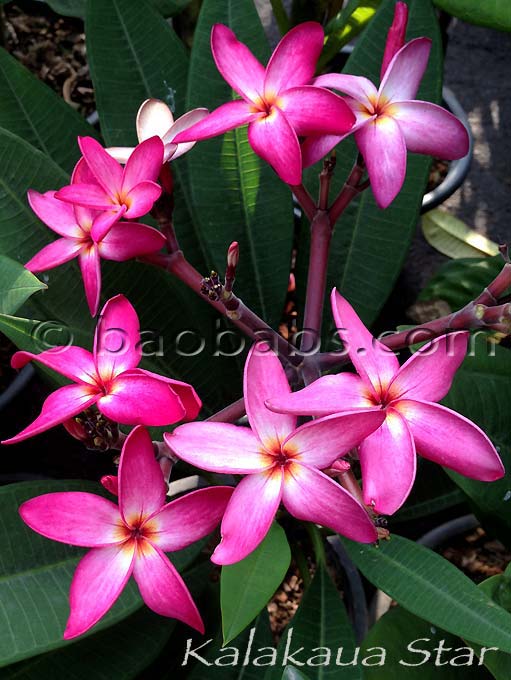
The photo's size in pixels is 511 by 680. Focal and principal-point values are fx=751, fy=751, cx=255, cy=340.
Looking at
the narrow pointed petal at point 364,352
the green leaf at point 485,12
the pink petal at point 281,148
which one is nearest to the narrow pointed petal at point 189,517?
the narrow pointed petal at point 364,352

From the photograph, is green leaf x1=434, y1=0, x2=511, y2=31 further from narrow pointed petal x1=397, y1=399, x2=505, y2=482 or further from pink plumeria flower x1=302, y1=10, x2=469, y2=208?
narrow pointed petal x1=397, y1=399, x2=505, y2=482

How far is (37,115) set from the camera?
0.80 m

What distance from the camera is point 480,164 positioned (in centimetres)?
159

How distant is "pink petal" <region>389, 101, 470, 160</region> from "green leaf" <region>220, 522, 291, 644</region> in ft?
1.04

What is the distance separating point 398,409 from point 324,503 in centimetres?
8

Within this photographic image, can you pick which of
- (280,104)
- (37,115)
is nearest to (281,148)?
(280,104)

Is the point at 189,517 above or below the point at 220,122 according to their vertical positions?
below

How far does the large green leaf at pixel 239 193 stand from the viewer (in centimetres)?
80

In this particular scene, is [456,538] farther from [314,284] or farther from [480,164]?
[480,164]

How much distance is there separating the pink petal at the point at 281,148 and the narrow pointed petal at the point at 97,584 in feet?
0.85

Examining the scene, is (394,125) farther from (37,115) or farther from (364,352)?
(37,115)

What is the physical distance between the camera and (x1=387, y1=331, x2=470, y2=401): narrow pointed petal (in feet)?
1.52

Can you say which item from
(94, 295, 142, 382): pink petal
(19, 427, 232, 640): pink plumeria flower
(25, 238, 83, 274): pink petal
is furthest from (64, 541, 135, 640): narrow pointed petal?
(25, 238, 83, 274): pink petal

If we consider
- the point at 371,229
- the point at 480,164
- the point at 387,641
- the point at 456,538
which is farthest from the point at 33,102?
the point at 480,164
